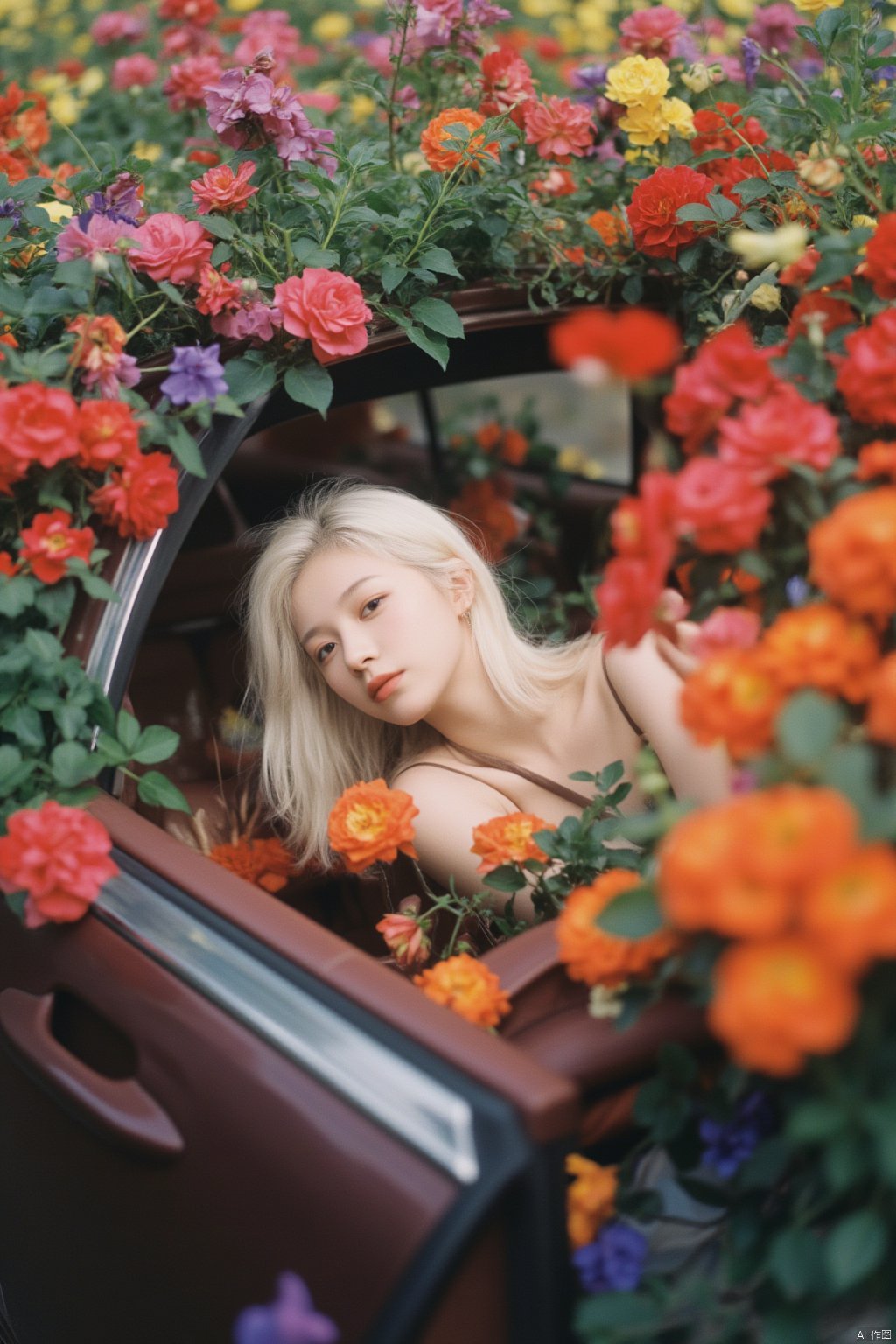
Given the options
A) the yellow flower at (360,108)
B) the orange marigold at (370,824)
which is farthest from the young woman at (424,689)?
the yellow flower at (360,108)

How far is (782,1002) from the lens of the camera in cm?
69

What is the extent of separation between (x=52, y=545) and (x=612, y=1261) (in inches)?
39.0

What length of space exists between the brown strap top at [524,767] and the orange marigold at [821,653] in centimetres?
71

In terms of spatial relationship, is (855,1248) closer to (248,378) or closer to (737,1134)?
(737,1134)

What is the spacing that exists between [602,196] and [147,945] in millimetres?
1561

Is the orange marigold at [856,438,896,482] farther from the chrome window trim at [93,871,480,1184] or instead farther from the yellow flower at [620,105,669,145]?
the yellow flower at [620,105,669,145]

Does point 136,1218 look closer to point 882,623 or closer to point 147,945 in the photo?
point 147,945

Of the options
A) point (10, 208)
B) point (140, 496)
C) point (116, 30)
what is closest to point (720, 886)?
point (140, 496)

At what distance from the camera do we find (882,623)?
937mm

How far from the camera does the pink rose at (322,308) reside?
1453mm

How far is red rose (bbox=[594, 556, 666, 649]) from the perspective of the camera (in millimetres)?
876

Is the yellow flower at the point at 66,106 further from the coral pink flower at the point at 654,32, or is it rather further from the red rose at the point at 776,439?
the red rose at the point at 776,439

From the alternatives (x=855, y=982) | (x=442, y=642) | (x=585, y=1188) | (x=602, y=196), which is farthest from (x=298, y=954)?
(x=602, y=196)

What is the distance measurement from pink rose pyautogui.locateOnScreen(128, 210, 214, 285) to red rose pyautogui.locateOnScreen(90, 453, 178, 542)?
0.27 metres
